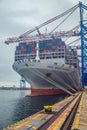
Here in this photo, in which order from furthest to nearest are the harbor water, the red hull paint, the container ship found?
the red hull paint < the container ship < the harbor water

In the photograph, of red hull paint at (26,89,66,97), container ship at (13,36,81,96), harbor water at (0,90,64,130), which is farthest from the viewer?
red hull paint at (26,89,66,97)

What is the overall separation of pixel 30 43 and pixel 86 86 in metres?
25.5

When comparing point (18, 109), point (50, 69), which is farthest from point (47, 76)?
point (18, 109)

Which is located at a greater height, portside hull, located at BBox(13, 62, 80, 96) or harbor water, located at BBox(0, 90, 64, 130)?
portside hull, located at BBox(13, 62, 80, 96)

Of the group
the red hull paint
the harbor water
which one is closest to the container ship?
the red hull paint

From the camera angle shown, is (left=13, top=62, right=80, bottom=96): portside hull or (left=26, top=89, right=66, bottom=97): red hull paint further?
(left=26, top=89, right=66, bottom=97): red hull paint

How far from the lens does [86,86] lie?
94.2m

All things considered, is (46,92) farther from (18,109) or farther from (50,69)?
(18,109)

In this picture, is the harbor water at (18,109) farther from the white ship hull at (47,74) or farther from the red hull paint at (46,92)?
the red hull paint at (46,92)

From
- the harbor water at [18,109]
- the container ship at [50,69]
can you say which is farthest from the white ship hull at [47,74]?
the harbor water at [18,109]

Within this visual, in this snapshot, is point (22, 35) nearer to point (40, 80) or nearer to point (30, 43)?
point (30, 43)

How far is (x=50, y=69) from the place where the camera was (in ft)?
256

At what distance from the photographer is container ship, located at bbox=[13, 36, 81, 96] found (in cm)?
7800

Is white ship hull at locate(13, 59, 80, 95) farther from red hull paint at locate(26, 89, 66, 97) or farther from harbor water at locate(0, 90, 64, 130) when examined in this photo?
harbor water at locate(0, 90, 64, 130)
